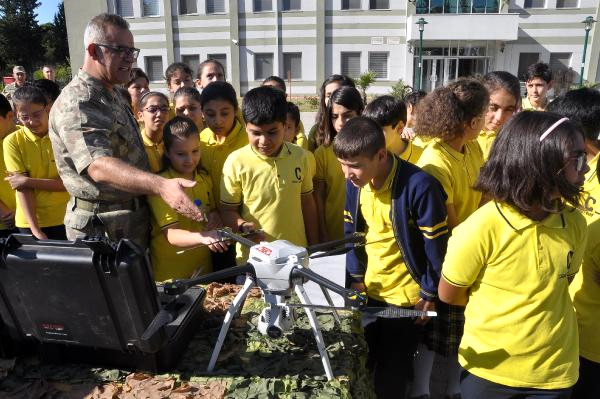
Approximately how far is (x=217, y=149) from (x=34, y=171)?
1.40 meters

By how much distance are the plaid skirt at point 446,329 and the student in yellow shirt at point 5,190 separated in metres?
3.39

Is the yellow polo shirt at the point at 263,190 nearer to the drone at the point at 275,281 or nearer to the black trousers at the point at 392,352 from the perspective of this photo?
the black trousers at the point at 392,352

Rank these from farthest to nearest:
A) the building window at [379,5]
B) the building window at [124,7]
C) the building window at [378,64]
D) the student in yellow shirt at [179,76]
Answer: the building window at [124,7], the building window at [378,64], the building window at [379,5], the student in yellow shirt at [179,76]

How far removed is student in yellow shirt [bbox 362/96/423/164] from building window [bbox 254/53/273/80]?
23310 mm

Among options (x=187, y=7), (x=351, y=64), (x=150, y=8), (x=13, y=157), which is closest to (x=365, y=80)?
(x=351, y=64)

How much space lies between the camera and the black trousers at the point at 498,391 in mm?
1621

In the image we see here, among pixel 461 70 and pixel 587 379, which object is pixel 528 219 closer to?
pixel 587 379

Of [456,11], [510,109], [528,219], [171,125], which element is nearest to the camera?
[528,219]

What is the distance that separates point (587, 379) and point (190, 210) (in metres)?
1.76

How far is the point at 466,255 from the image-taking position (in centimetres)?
162

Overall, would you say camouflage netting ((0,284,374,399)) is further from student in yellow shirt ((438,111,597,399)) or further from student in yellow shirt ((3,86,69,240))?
student in yellow shirt ((3,86,69,240))

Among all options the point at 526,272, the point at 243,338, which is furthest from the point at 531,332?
the point at 243,338

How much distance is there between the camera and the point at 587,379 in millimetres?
1892

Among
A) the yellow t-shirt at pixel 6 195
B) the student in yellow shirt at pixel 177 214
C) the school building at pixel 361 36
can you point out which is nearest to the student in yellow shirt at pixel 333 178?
the student in yellow shirt at pixel 177 214
